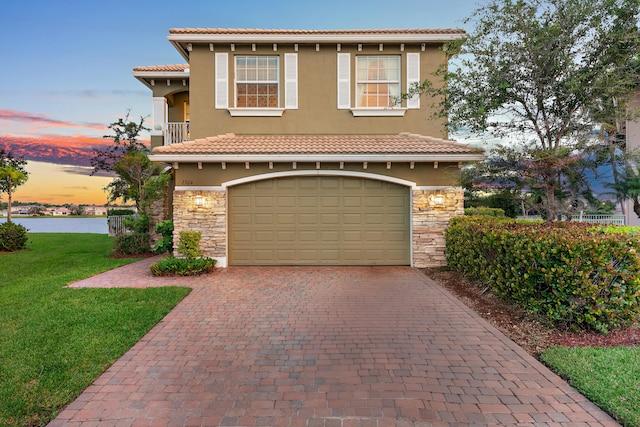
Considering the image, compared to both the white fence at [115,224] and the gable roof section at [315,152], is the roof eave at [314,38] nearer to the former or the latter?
the gable roof section at [315,152]

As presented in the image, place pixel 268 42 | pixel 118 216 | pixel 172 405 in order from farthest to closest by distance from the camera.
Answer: pixel 118 216, pixel 268 42, pixel 172 405

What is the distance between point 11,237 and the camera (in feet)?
43.5

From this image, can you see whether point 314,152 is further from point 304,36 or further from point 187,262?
point 187,262

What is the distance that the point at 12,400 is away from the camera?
294 centimetres

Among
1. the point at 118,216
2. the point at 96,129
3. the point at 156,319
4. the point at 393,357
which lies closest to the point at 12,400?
the point at 156,319

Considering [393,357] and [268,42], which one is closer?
[393,357]

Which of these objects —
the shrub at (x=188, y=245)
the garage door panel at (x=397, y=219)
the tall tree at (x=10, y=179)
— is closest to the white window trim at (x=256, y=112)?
the shrub at (x=188, y=245)

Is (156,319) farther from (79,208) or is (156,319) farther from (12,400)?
(79,208)

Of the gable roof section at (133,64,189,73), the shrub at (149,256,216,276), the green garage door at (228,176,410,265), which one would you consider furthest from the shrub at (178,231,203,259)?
the gable roof section at (133,64,189,73)

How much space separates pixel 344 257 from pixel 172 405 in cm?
666

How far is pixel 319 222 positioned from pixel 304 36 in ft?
19.7

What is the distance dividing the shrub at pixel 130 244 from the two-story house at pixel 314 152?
430 cm

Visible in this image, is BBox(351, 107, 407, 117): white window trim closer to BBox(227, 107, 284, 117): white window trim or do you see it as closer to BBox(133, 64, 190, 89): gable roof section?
BBox(227, 107, 284, 117): white window trim

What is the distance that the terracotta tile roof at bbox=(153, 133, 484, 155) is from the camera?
28.2 feet
